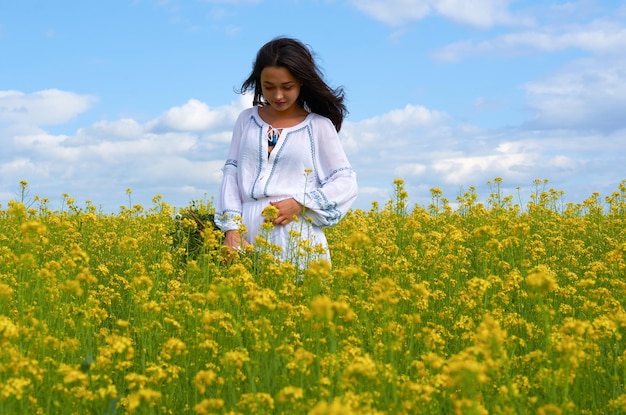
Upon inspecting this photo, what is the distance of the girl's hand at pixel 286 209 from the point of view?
5.31 m

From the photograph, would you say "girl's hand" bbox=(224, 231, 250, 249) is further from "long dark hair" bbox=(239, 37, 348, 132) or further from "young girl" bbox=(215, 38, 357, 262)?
"long dark hair" bbox=(239, 37, 348, 132)

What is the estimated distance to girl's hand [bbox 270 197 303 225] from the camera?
531 cm

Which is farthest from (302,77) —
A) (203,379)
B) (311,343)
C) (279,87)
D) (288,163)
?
(203,379)

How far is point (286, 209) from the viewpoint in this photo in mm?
5320

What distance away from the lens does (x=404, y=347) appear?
409cm

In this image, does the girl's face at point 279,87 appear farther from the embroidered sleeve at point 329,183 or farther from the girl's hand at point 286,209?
the girl's hand at point 286,209

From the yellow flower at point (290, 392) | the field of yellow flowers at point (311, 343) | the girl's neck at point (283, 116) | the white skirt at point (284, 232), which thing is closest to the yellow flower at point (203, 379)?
the field of yellow flowers at point (311, 343)

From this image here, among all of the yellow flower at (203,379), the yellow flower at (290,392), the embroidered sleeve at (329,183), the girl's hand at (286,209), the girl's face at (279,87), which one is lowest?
the yellow flower at (290,392)

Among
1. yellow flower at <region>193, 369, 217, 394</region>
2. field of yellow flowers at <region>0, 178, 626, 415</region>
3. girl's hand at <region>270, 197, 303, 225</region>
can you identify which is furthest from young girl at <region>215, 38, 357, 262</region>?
yellow flower at <region>193, 369, 217, 394</region>

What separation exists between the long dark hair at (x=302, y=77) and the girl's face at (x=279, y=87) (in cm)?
4

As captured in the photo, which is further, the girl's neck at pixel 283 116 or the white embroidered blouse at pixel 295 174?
the girl's neck at pixel 283 116

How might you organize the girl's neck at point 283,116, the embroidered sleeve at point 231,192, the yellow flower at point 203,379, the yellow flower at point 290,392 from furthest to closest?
the girl's neck at point 283,116, the embroidered sleeve at point 231,192, the yellow flower at point 203,379, the yellow flower at point 290,392

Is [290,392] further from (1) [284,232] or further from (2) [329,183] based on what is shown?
(2) [329,183]

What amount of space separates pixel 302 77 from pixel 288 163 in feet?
2.27
